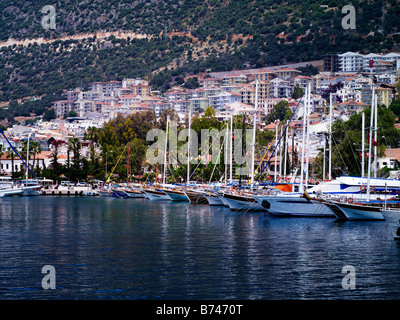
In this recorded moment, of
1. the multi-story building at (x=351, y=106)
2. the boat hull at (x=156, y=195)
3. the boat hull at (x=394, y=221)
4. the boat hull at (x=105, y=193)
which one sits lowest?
the boat hull at (x=105, y=193)

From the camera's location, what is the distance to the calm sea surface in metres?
24.8

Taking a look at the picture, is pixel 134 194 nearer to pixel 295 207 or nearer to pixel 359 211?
pixel 295 207

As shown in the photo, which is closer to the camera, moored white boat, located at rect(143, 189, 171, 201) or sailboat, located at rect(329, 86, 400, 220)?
sailboat, located at rect(329, 86, 400, 220)

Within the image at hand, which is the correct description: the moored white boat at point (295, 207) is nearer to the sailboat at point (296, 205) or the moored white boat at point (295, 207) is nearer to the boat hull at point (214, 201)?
the sailboat at point (296, 205)

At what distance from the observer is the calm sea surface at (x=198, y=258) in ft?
81.4

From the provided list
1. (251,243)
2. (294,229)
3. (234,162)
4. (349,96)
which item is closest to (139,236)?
(251,243)

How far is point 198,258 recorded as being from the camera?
31.5 metres

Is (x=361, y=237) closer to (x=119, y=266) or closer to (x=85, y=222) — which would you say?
(x=119, y=266)

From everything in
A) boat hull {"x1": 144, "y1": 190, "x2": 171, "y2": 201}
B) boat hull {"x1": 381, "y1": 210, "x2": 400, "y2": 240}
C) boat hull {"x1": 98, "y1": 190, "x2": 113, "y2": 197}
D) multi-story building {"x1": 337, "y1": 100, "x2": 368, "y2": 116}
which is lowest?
boat hull {"x1": 98, "y1": 190, "x2": 113, "y2": 197}

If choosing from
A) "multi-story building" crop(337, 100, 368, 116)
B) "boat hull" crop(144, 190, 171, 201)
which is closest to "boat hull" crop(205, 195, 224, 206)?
"boat hull" crop(144, 190, 171, 201)

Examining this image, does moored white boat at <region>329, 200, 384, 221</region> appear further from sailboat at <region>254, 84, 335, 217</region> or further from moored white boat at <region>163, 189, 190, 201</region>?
moored white boat at <region>163, 189, 190, 201</region>

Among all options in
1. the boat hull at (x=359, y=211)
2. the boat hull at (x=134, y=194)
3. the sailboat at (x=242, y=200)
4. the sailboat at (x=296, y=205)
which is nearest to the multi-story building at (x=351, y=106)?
the boat hull at (x=134, y=194)

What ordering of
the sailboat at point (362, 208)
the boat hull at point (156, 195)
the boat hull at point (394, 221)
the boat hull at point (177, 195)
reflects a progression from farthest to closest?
the boat hull at point (156, 195) < the boat hull at point (177, 195) < the sailboat at point (362, 208) < the boat hull at point (394, 221)

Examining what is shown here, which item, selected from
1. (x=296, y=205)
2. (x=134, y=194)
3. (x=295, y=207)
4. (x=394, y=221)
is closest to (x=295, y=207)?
(x=295, y=207)
